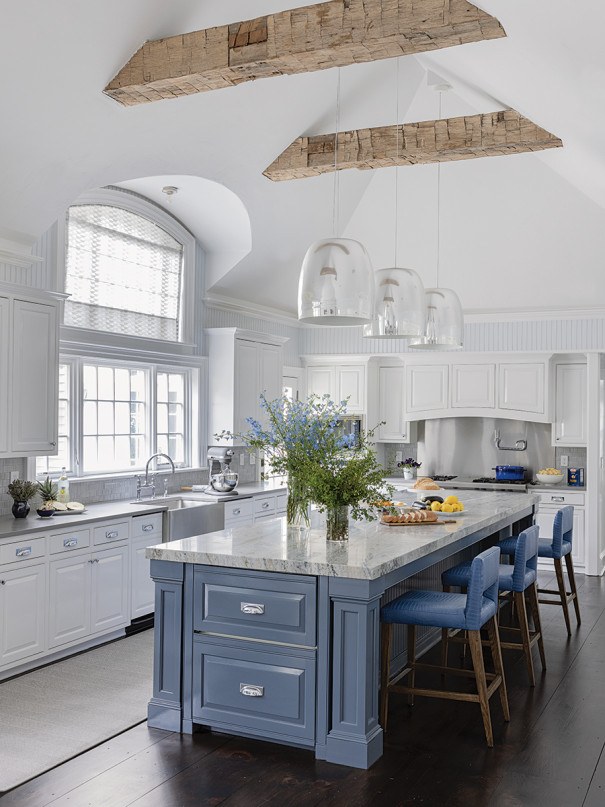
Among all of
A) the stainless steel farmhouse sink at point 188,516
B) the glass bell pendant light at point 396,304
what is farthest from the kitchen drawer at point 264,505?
the glass bell pendant light at point 396,304

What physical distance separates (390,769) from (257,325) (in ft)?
19.5

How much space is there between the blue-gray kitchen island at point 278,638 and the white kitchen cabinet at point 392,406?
5500mm

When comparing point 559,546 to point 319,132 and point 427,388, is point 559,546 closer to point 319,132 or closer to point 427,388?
point 427,388

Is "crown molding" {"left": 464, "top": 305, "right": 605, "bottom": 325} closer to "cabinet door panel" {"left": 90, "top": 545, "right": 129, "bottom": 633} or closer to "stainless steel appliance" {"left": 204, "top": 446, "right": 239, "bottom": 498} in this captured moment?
"stainless steel appliance" {"left": 204, "top": 446, "right": 239, "bottom": 498}

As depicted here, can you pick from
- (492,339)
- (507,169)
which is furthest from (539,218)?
(492,339)

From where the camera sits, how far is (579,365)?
8891 millimetres

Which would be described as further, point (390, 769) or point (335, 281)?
point (335, 281)

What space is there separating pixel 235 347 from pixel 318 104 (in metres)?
2.42

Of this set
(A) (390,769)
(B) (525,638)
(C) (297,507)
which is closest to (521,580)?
(B) (525,638)

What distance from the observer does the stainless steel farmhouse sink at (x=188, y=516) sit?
6.31 meters

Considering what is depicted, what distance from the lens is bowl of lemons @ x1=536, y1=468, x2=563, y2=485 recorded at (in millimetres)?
8922

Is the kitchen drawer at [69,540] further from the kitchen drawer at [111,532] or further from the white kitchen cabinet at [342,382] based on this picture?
the white kitchen cabinet at [342,382]

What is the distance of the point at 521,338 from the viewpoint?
8938 millimetres

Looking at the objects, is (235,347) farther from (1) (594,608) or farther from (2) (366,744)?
(2) (366,744)
